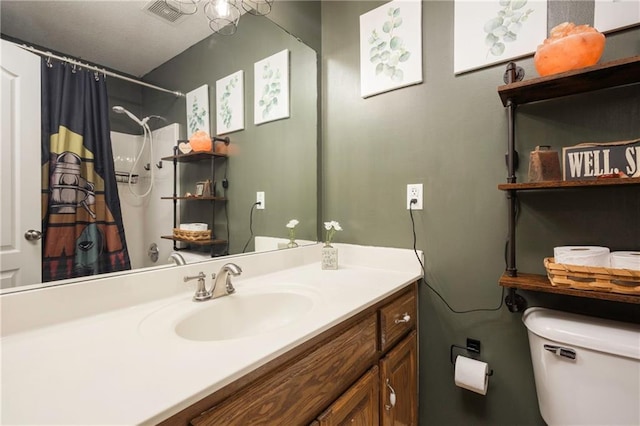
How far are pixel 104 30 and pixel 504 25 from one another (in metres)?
1.41

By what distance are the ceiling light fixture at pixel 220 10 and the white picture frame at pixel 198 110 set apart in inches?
10.3

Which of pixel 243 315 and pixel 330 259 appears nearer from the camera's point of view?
pixel 243 315

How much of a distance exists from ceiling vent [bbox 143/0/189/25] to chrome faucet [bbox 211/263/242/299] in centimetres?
90

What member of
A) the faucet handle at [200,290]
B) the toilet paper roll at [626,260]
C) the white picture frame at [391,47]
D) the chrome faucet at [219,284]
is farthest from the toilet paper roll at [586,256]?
the faucet handle at [200,290]

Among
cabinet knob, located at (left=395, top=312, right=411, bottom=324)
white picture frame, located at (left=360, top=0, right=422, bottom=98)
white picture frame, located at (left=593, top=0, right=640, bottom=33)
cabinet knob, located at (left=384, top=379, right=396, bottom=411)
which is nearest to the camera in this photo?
white picture frame, located at (left=593, top=0, right=640, bottom=33)

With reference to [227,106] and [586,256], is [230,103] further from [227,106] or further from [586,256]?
[586,256]

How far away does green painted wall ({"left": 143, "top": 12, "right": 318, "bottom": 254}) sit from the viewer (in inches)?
42.3

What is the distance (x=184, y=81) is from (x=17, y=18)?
420 mm

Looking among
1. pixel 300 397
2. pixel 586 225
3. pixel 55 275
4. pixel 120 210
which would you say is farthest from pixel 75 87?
pixel 586 225

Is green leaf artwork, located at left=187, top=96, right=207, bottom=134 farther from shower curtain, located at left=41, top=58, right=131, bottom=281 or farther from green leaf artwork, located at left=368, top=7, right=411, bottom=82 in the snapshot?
green leaf artwork, located at left=368, top=7, right=411, bottom=82

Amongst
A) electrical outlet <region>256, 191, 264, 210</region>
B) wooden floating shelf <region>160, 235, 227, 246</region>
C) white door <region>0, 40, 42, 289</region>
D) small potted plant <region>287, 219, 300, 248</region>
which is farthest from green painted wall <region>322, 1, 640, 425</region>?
white door <region>0, 40, 42, 289</region>

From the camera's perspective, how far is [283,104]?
1.56 m

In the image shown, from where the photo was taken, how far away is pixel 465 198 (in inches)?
48.8

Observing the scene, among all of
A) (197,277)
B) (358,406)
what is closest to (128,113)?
(197,277)
